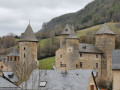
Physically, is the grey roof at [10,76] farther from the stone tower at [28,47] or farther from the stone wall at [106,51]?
the stone wall at [106,51]

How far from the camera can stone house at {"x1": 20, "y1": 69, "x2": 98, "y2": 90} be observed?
3462cm

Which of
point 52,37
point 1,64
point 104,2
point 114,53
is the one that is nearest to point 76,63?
point 1,64

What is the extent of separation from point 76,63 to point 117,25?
173 ft

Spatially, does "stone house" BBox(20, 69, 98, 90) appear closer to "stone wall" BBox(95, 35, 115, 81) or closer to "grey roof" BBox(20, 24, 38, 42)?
"grey roof" BBox(20, 24, 38, 42)

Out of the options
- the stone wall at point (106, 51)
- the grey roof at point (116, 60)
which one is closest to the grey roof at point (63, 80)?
the grey roof at point (116, 60)

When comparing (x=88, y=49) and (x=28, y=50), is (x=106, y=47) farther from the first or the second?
(x=28, y=50)

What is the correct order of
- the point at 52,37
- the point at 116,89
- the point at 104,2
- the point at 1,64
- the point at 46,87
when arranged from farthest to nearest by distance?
the point at 104,2
the point at 52,37
the point at 1,64
the point at 46,87
the point at 116,89

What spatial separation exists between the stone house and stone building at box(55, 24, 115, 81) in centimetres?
2469

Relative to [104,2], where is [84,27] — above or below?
below

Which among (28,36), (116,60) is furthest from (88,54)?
(116,60)

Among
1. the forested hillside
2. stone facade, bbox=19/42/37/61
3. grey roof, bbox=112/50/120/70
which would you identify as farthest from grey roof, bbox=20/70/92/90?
the forested hillside

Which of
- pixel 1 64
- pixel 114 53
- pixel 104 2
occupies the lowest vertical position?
pixel 1 64

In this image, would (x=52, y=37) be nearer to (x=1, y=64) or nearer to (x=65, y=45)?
(x=1, y=64)

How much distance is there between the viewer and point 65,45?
206ft
